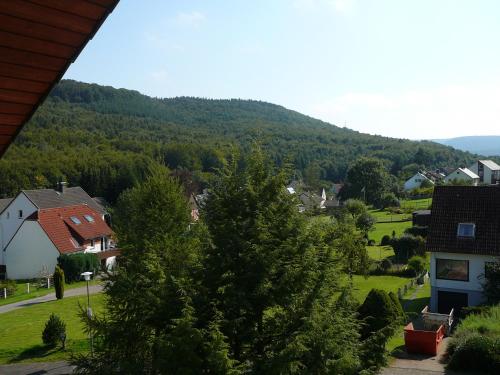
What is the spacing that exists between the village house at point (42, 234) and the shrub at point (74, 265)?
159 cm

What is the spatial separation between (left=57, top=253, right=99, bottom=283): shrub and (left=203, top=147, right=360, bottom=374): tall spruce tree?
31946mm

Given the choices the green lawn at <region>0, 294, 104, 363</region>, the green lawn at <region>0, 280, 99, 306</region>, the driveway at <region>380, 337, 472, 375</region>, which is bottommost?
the green lawn at <region>0, 280, 99, 306</region>

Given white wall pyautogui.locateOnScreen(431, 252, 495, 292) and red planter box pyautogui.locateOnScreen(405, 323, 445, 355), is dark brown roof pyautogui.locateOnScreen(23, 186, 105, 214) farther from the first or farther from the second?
red planter box pyautogui.locateOnScreen(405, 323, 445, 355)

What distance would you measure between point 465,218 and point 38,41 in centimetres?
2726

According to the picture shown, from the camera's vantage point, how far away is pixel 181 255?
13641 millimetres

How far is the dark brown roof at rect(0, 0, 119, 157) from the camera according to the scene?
3.40 metres

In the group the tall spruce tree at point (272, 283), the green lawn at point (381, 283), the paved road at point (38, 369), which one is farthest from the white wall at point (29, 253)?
the tall spruce tree at point (272, 283)

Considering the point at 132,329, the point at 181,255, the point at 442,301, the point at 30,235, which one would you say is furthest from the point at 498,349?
the point at 30,235

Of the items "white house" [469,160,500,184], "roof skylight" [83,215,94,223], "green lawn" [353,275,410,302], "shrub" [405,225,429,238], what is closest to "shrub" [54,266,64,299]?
"roof skylight" [83,215,94,223]

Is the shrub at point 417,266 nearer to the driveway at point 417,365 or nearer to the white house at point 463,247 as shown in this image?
the white house at point 463,247

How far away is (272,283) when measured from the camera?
9461 millimetres

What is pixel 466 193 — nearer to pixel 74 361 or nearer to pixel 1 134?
pixel 74 361

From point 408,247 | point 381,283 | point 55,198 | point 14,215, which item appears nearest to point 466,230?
point 381,283

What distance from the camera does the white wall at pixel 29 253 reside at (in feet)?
135
